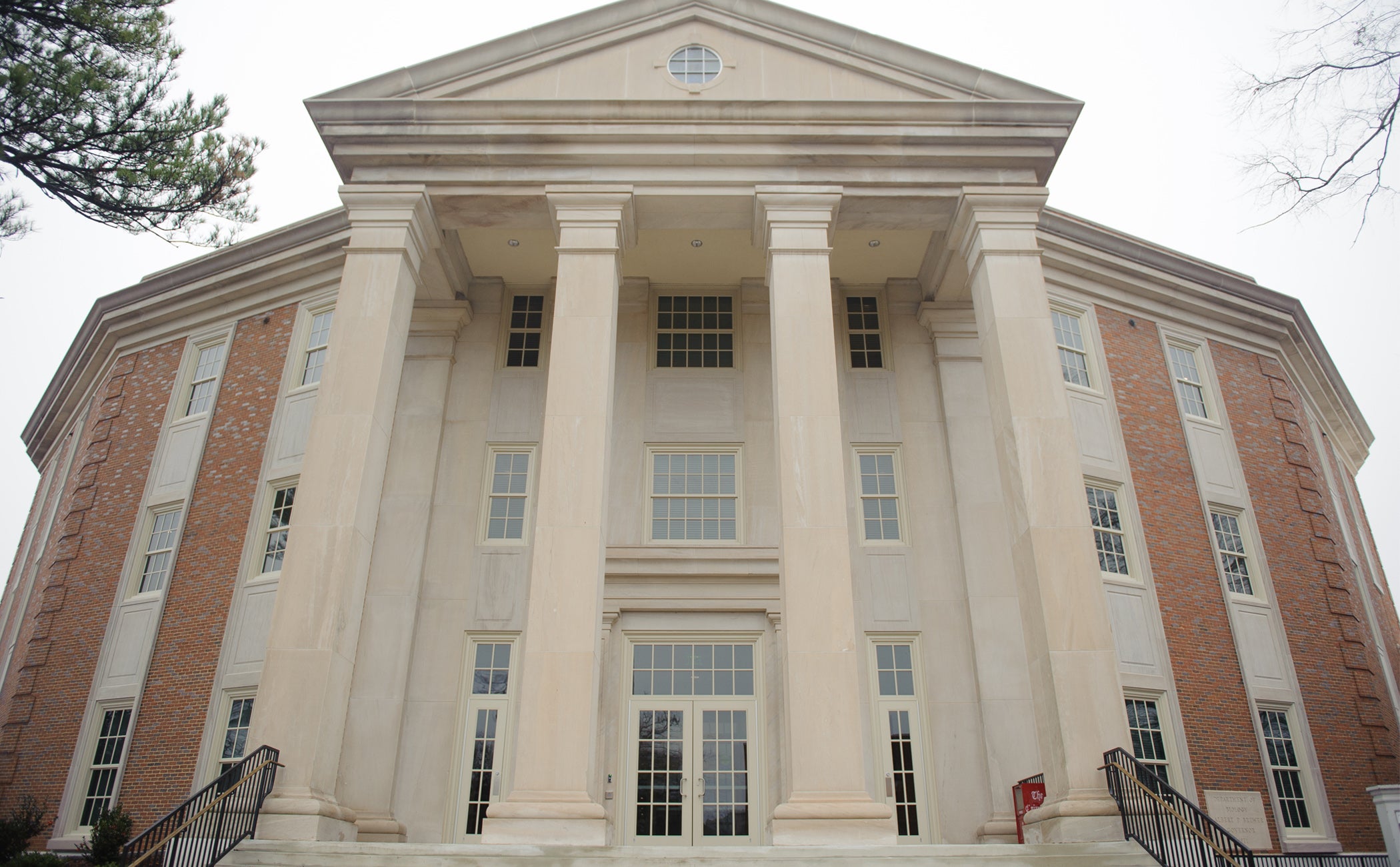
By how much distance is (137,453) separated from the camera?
67.5 ft

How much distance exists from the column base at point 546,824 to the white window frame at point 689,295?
933 cm

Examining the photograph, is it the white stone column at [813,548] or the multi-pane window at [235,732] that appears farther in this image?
the multi-pane window at [235,732]

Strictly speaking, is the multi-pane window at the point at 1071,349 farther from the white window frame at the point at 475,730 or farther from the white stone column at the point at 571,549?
the white window frame at the point at 475,730

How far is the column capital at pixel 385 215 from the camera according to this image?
15.4 m

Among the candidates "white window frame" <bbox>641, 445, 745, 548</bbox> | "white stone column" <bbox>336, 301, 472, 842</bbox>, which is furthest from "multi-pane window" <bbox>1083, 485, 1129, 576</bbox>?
"white stone column" <bbox>336, 301, 472, 842</bbox>

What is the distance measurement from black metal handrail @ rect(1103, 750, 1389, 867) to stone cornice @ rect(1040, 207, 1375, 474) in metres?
11.3

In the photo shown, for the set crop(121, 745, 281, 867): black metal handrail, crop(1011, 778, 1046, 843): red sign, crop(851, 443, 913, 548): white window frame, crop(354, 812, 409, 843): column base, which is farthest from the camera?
crop(851, 443, 913, 548): white window frame

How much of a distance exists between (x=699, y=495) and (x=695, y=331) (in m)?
3.53

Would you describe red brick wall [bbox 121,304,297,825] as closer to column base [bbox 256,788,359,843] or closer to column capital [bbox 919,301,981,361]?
column base [bbox 256,788,359,843]

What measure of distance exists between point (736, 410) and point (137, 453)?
12963 millimetres

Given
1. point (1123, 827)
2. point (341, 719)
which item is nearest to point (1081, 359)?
point (1123, 827)

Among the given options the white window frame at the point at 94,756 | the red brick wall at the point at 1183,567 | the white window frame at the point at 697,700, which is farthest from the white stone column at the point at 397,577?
the red brick wall at the point at 1183,567

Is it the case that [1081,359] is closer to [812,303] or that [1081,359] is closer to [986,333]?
[986,333]

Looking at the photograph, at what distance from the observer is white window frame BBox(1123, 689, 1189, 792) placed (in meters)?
16.3
